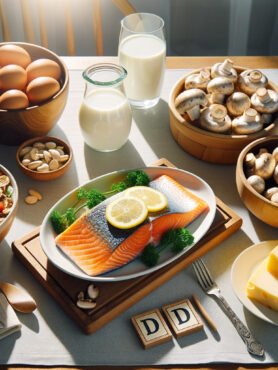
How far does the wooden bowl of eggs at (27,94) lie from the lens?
1286 millimetres

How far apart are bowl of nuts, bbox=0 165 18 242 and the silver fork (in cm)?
35

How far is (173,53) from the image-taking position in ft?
8.50

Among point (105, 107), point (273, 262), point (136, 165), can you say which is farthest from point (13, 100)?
point (273, 262)

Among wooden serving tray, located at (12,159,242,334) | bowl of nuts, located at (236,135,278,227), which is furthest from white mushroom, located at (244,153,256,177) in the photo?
wooden serving tray, located at (12,159,242,334)

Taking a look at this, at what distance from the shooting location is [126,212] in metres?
1.11

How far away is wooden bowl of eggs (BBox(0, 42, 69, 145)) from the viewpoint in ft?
4.22

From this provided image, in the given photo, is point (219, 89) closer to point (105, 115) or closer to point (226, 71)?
point (226, 71)

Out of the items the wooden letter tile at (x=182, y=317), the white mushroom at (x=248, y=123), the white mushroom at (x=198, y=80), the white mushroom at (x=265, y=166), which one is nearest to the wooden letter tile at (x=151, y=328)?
the wooden letter tile at (x=182, y=317)

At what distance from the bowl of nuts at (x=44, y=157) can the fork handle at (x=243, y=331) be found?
17.6 inches

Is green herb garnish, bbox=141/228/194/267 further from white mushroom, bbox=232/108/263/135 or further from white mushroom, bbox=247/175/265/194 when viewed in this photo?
white mushroom, bbox=232/108/263/135

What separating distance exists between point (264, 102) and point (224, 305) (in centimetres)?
47

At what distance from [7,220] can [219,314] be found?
0.41 meters

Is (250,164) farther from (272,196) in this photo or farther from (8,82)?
(8,82)

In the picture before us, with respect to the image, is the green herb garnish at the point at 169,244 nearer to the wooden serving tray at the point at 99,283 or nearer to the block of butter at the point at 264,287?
A: the wooden serving tray at the point at 99,283
